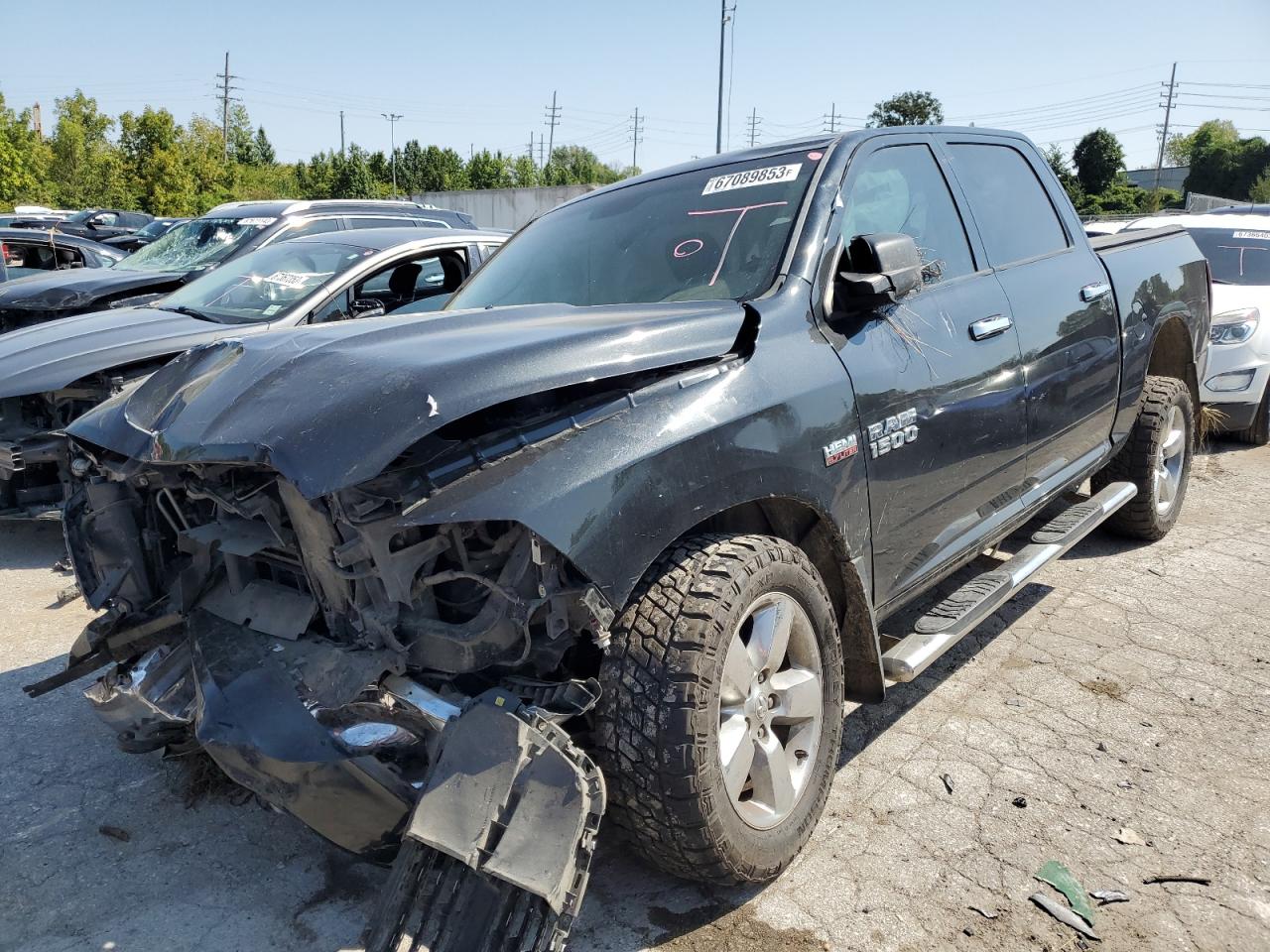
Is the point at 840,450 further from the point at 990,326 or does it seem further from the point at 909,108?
the point at 909,108

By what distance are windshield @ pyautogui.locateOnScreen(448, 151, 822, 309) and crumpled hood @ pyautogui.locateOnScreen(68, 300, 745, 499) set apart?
252 mm

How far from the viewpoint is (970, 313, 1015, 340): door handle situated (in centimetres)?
331

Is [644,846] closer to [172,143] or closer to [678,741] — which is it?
[678,741]

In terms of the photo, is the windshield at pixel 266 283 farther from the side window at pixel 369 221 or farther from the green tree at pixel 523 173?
the green tree at pixel 523 173

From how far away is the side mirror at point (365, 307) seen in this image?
5.58 metres

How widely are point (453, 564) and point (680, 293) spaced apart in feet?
4.01

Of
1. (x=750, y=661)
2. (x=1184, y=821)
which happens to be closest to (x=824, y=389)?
(x=750, y=661)

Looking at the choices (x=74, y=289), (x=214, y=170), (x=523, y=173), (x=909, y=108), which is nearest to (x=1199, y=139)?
(x=909, y=108)

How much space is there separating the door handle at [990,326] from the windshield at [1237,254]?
6371mm

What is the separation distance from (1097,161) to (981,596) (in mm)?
49878

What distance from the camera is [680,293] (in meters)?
2.95

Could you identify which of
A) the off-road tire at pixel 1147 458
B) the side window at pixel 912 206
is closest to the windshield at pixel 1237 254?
the off-road tire at pixel 1147 458

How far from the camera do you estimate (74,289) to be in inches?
271

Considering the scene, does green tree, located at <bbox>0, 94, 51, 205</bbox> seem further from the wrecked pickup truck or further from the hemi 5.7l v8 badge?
the hemi 5.7l v8 badge
